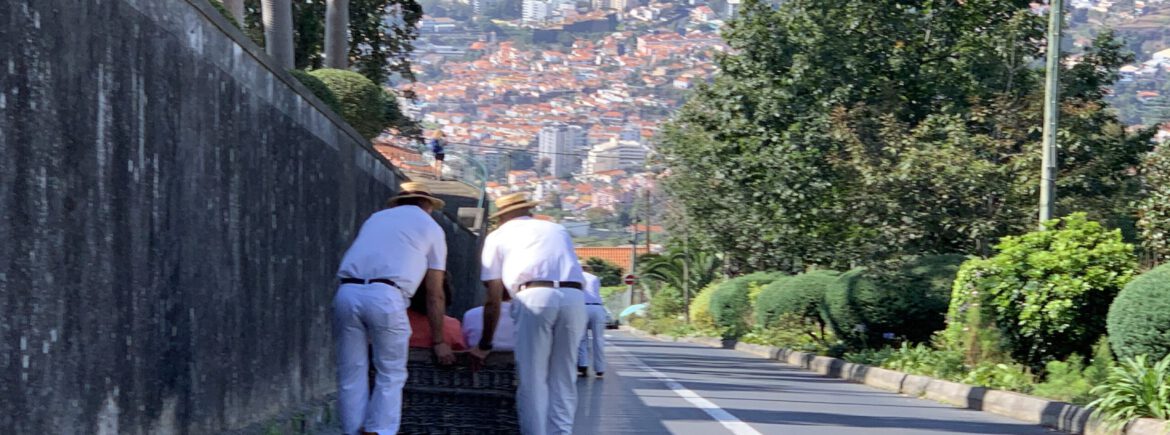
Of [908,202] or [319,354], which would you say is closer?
[319,354]

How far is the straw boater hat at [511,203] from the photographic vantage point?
405 inches

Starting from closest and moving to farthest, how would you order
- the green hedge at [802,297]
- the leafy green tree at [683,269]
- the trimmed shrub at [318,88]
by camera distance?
1. the trimmed shrub at [318,88]
2. the green hedge at [802,297]
3. the leafy green tree at [683,269]

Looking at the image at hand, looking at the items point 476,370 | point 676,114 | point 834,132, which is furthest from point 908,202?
point 676,114

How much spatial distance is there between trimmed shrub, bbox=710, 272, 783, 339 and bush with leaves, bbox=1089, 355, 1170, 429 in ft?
101

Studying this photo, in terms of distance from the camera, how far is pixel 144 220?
24.4 feet

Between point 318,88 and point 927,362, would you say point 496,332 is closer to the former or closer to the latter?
point 318,88

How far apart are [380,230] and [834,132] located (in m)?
18.2

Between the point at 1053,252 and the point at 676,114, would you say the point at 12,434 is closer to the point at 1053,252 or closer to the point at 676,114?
the point at 1053,252

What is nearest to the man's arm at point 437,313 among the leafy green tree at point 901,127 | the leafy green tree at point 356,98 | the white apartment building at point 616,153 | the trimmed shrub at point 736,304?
the leafy green tree at point 356,98

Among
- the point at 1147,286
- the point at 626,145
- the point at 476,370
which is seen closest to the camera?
the point at 476,370

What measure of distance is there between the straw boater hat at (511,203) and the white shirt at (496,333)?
66 centimetres

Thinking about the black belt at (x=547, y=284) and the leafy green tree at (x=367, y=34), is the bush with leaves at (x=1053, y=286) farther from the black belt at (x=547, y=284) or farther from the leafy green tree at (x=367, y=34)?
the leafy green tree at (x=367, y=34)

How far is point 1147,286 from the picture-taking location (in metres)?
13.4

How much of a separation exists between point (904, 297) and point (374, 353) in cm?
1595
